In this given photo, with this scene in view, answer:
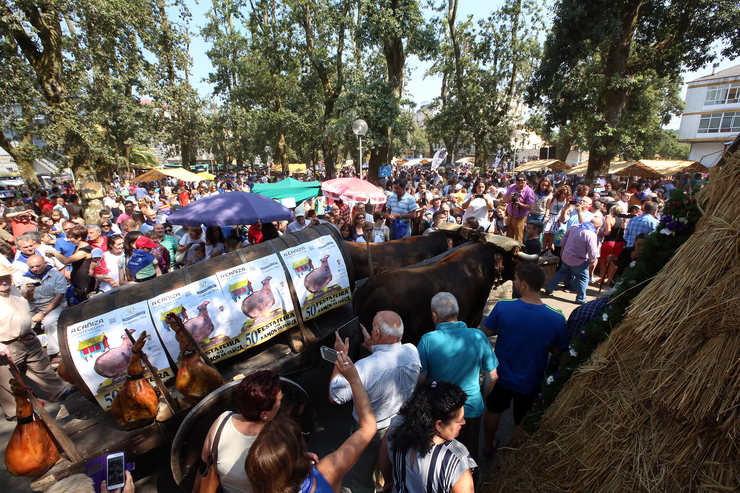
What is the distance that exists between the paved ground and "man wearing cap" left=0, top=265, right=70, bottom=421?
0.46 metres

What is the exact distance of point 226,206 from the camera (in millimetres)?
5527

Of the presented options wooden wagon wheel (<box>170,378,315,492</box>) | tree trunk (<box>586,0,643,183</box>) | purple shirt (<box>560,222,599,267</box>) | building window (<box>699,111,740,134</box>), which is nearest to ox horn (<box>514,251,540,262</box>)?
purple shirt (<box>560,222,599,267</box>)

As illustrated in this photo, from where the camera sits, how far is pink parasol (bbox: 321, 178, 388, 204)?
8.23 metres

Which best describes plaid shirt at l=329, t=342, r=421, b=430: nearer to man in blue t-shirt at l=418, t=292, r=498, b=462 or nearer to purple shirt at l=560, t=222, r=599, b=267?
man in blue t-shirt at l=418, t=292, r=498, b=462

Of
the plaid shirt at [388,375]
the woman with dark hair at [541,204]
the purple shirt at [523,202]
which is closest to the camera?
the plaid shirt at [388,375]

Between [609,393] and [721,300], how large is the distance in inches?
36.1

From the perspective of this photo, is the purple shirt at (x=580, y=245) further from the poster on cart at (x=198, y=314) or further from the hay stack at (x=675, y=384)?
the poster on cart at (x=198, y=314)

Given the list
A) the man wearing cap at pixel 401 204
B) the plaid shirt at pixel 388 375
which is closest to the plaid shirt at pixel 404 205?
the man wearing cap at pixel 401 204

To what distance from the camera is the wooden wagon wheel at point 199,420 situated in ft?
9.07

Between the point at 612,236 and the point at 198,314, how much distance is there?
810 centimetres

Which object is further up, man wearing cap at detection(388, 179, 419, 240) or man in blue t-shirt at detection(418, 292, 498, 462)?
man wearing cap at detection(388, 179, 419, 240)

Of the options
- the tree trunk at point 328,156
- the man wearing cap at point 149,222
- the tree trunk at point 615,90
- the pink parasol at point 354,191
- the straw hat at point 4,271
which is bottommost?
the man wearing cap at point 149,222

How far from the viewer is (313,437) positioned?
366cm

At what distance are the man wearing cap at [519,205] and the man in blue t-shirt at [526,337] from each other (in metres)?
5.70
